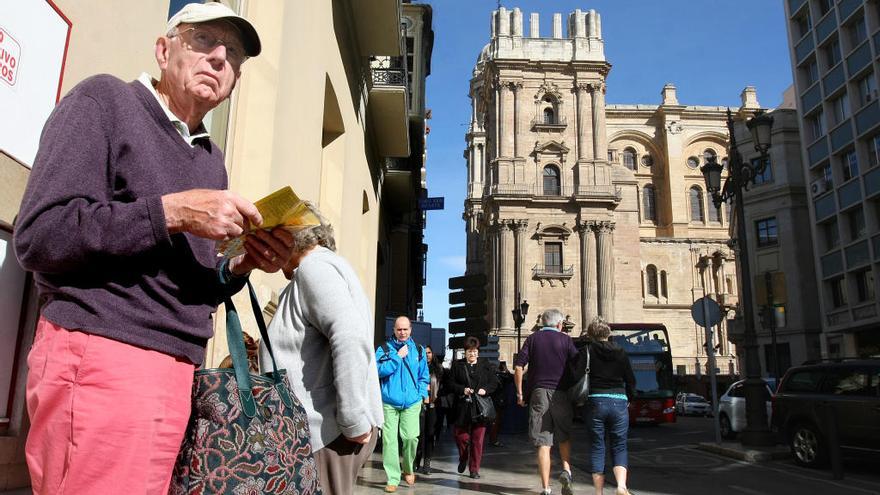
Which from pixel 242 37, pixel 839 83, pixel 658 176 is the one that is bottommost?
pixel 242 37

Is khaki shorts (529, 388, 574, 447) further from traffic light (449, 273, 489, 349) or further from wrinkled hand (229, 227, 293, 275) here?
traffic light (449, 273, 489, 349)

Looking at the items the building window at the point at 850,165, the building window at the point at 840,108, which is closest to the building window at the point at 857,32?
the building window at the point at 840,108

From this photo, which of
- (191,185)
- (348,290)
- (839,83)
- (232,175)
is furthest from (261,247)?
(839,83)

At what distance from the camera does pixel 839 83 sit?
33719mm

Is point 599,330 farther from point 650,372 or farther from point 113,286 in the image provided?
point 650,372

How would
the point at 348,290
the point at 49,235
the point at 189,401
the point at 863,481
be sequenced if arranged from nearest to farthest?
1. the point at 49,235
2. the point at 189,401
3. the point at 348,290
4. the point at 863,481

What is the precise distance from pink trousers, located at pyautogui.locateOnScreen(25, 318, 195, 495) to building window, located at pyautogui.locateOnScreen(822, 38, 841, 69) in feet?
133

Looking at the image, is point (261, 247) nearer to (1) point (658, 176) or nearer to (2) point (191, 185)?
(2) point (191, 185)

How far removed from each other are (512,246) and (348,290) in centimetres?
4576

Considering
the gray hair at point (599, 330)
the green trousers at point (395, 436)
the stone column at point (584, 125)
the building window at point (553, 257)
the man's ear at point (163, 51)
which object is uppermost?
the stone column at point (584, 125)

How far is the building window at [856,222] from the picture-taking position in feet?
105

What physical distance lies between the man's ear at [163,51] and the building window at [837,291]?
37742mm

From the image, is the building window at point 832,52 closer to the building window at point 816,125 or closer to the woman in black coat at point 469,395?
the building window at point 816,125

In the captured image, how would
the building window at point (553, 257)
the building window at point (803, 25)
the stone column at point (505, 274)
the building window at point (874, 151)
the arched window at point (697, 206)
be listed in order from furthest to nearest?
the arched window at point (697, 206), the building window at point (553, 257), the stone column at point (505, 274), the building window at point (803, 25), the building window at point (874, 151)
